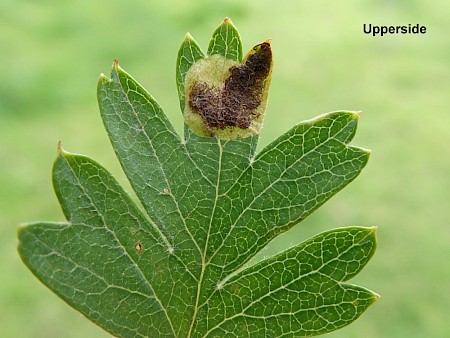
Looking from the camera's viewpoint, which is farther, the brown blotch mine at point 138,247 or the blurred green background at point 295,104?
the blurred green background at point 295,104

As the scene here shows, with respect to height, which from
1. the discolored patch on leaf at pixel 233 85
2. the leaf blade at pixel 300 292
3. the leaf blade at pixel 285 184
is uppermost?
the discolored patch on leaf at pixel 233 85

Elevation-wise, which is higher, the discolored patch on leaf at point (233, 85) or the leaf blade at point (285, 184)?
the discolored patch on leaf at point (233, 85)

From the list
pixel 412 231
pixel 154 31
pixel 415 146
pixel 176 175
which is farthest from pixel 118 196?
pixel 154 31

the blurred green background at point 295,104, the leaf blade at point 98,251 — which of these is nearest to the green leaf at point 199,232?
the leaf blade at point 98,251

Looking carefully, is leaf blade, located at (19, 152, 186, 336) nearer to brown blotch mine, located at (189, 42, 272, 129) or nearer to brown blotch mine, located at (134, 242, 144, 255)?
brown blotch mine, located at (134, 242, 144, 255)

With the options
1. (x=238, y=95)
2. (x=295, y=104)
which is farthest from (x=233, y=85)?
(x=295, y=104)

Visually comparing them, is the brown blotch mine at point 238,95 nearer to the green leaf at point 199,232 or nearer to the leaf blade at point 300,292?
the green leaf at point 199,232

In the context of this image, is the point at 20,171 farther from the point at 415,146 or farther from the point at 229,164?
the point at 229,164

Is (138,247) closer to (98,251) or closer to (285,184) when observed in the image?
A: (98,251)
